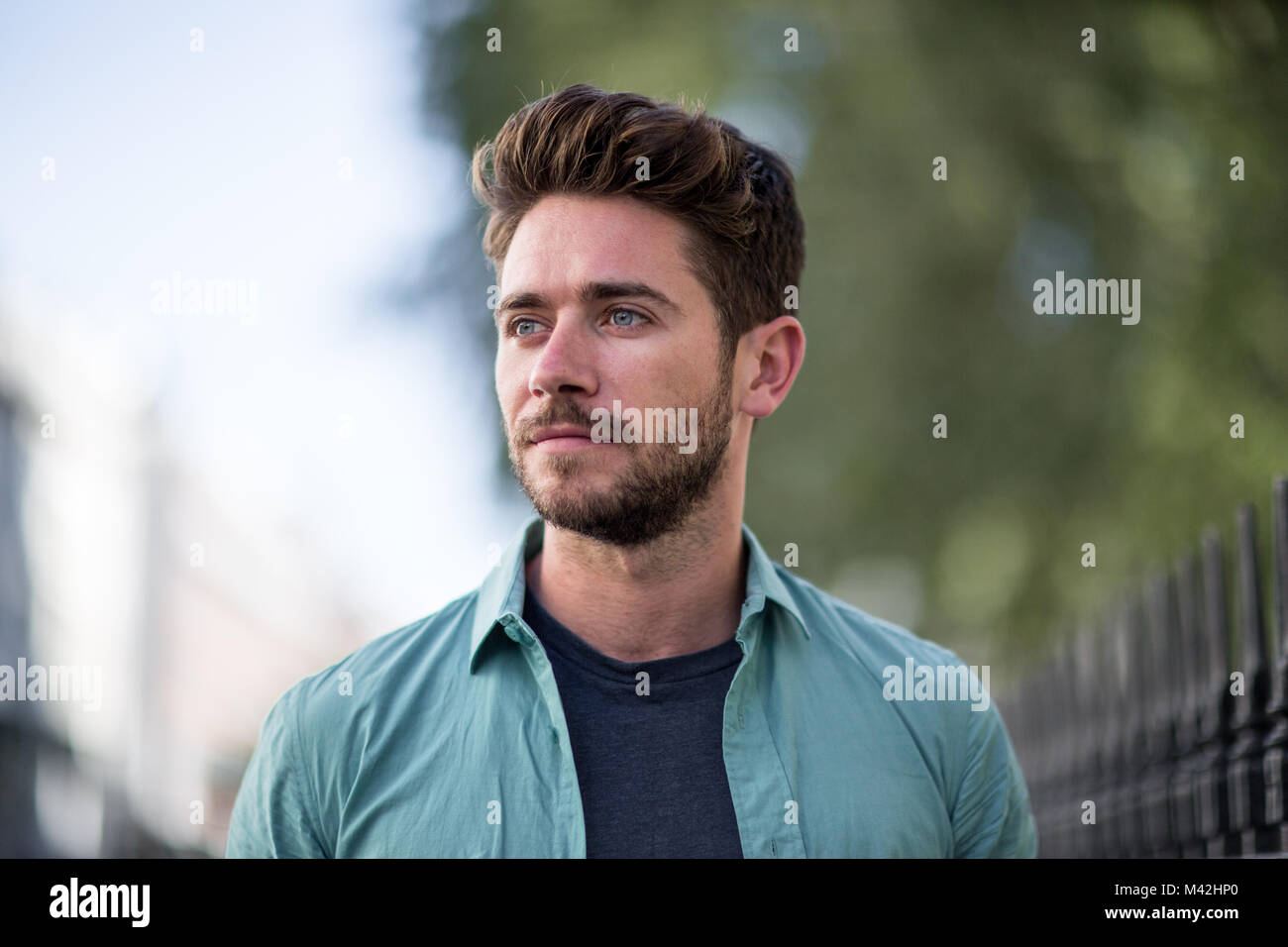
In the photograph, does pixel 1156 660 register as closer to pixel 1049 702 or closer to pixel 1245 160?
pixel 1049 702

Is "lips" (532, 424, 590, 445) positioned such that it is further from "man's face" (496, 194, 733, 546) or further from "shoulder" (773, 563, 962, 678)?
"shoulder" (773, 563, 962, 678)

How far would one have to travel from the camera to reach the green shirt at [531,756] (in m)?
2.49

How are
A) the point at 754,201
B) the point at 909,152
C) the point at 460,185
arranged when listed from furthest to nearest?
the point at 909,152
the point at 460,185
the point at 754,201

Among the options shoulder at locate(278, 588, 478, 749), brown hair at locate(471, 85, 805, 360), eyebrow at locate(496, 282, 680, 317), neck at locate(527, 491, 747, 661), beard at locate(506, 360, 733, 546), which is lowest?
shoulder at locate(278, 588, 478, 749)

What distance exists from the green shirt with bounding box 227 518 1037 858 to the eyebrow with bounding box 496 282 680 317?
0.62 meters

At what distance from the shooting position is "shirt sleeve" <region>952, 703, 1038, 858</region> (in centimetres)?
274

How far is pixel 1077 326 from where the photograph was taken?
8.12 metres

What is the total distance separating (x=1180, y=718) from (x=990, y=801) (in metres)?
1.09

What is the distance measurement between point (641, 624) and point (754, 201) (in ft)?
3.79

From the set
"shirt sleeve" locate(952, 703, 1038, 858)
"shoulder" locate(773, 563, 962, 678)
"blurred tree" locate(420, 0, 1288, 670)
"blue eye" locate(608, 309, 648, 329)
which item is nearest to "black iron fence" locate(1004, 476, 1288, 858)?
"shirt sleeve" locate(952, 703, 1038, 858)

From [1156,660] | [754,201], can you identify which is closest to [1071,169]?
[1156,660]

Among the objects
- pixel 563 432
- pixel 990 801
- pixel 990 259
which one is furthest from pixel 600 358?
pixel 990 259

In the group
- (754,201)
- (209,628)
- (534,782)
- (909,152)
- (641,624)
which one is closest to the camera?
(534,782)

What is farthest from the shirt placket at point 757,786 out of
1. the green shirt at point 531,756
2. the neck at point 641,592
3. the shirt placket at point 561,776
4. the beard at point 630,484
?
the beard at point 630,484
